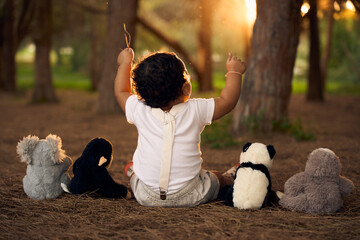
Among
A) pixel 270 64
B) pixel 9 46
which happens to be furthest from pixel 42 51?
pixel 270 64

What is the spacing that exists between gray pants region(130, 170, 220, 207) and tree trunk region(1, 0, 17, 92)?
12126 mm

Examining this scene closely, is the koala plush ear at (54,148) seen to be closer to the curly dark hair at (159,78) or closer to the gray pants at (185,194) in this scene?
the gray pants at (185,194)

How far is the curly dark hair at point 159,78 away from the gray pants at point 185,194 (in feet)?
2.05

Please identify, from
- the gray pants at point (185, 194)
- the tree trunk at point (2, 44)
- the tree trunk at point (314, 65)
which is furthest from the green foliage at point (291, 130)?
the tree trunk at point (2, 44)

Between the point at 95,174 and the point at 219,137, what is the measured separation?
2811mm

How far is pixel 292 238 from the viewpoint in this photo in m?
2.34

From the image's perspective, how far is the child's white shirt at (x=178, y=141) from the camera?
9.23ft

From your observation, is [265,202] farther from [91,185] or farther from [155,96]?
[91,185]

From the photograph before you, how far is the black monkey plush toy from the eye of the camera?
3086 mm

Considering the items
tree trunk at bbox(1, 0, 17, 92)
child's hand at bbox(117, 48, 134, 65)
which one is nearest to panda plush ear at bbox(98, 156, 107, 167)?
child's hand at bbox(117, 48, 134, 65)

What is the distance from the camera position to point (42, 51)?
36.1ft

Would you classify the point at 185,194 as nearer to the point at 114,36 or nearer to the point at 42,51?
the point at 114,36

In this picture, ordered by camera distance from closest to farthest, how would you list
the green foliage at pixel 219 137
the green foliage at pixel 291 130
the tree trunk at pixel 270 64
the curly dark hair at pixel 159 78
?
1. the curly dark hair at pixel 159 78
2. the tree trunk at pixel 270 64
3. the green foliage at pixel 219 137
4. the green foliage at pixel 291 130

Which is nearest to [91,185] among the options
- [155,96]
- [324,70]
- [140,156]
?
[140,156]
